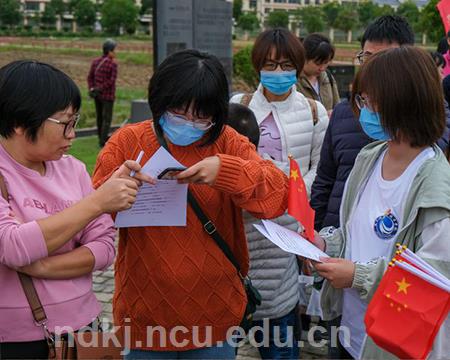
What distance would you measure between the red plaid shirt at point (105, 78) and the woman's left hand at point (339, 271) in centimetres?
957

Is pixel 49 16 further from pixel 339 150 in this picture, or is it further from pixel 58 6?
pixel 339 150

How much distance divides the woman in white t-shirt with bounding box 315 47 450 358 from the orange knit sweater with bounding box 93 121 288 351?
12.3 inches

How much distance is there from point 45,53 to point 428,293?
3809cm

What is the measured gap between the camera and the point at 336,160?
9.62ft

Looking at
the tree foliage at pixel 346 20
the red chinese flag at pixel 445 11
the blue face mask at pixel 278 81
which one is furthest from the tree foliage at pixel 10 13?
the blue face mask at pixel 278 81

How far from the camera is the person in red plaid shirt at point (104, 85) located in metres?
11.0

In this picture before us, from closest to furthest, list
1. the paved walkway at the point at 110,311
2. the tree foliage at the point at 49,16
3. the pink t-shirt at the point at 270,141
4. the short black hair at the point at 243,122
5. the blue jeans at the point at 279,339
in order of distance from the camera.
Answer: the short black hair at the point at 243,122 → the blue jeans at the point at 279,339 → the pink t-shirt at the point at 270,141 → the paved walkway at the point at 110,311 → the tree foliage at the point at 49,16

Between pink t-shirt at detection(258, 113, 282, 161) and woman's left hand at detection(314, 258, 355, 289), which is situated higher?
pink t-shirt at detection(258, 113, 282, 161)

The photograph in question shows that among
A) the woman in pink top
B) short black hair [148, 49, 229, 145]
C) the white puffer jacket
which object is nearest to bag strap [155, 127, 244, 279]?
short black hair [148, 49, 229, 145]

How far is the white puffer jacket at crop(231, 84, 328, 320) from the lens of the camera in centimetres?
300

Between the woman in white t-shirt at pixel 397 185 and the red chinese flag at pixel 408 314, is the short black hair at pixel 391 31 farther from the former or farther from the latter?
the red chinese flag at pixel 408 314

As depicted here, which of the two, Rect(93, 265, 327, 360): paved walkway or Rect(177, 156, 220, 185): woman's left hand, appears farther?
Rect(93, 265, 327, 360): paved walkway

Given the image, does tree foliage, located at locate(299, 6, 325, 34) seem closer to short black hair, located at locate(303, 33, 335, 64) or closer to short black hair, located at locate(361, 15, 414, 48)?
short black hair, located at locate(303, 33, 335, 64)

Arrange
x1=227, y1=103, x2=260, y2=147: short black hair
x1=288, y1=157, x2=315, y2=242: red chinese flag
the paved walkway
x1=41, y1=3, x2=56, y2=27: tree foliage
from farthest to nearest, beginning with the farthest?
x1=41, y1=3, x2=56, y2=27: tree foliage, the paved walkway, x1=227, y1=103, x2=260, y2=147: short black hair, x1=288, y1=157, x2=315, y2=242: red chinese flag
